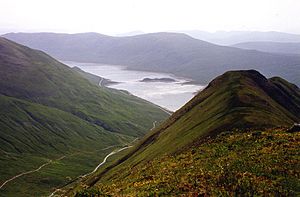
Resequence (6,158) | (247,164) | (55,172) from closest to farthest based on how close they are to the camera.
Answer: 1. (247,164)
2. (55,172)
3. (6,158)

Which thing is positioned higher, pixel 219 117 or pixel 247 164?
pixel 247 164

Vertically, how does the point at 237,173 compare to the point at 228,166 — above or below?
above

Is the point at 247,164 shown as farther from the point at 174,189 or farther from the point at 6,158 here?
the point at 6,158

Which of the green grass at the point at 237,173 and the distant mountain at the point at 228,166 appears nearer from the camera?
the green grass at the point at 237,173

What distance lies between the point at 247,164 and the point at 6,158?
597 feet

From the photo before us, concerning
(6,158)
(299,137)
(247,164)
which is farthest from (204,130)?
(6,158)

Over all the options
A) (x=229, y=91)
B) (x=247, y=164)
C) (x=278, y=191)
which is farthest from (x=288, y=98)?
(x=278, y=191)

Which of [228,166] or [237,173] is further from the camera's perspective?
[228,166]

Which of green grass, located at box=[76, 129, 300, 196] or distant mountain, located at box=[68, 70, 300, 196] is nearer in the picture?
green grass, located at box=[76, 129, 300, 196]

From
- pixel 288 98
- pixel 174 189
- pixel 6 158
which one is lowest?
pixel 6 158

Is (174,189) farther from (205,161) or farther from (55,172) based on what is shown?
(55,172)

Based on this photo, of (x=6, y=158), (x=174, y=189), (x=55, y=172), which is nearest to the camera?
(x=174, y=189)

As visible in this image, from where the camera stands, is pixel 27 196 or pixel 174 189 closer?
pixel 174 189

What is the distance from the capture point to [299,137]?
37.7 m
